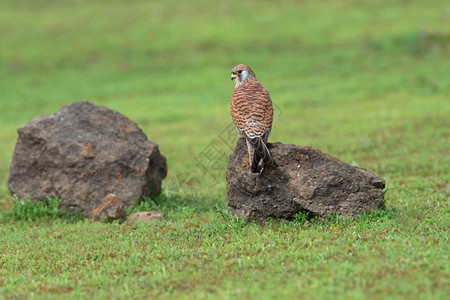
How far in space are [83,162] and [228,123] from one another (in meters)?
9.71

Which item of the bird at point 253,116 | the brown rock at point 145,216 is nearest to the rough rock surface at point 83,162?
the brown rock at point 145,216

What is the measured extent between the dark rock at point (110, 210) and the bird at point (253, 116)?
2.67 m

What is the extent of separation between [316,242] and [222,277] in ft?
5.36

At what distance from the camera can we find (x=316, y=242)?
8.64 metres

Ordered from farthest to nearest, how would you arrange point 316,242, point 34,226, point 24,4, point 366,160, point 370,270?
point 24,4 → point 366,160 → point 34,226 → point 316,242 → point 370,270

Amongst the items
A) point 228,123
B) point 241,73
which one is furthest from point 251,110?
point 228,123

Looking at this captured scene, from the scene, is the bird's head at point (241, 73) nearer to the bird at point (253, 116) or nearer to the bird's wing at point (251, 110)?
the bird at point (253, 116)

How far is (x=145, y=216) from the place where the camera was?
11.2m

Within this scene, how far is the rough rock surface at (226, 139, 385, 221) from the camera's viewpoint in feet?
32.1

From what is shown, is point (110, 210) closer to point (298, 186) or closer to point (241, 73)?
point (241, 73)

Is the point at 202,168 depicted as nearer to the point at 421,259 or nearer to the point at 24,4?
the point at 421,259

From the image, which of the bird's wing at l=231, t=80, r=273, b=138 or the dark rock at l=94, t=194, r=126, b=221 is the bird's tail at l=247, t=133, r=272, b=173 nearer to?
the bird's wing at l=231, t=80, r=273, b=138

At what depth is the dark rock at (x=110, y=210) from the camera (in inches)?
449

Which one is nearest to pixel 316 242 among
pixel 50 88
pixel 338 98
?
pixel 338 98
